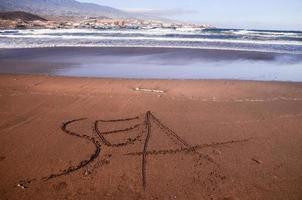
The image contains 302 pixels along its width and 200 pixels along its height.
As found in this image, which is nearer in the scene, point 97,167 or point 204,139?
point 97,167

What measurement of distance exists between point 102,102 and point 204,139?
3.56m

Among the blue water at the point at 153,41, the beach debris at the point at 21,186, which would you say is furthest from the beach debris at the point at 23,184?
the blue water at the point at 153,41

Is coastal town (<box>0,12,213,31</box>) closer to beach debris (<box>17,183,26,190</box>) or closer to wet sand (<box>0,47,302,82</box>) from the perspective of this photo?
wet sand (<box>0,47,302,82</box>)

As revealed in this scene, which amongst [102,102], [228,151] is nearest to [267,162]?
[228,151]

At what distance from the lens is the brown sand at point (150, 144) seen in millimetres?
Result: 4715

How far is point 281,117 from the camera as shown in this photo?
7645 millimetres

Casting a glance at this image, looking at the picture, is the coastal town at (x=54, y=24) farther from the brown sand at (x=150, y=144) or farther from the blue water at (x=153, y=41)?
the brown sand at (x=150, y=144)

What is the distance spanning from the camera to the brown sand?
4715mm

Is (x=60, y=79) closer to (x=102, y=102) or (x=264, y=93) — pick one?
(x=102, y=102)

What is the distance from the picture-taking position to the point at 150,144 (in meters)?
6.10

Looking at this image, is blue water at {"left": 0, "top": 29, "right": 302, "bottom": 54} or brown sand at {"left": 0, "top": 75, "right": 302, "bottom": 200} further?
blue water at {"left": 0, "top": 29, "right": 302, "bottom": 54}

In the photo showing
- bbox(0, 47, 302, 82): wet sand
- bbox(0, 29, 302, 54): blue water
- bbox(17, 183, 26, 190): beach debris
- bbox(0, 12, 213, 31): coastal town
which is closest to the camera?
bbox(17, 183, 26, 190): beach debris

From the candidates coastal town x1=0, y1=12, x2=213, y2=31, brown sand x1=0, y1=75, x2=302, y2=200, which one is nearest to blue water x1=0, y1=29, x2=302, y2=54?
brown sand x1=0, y1=75, x2=302, y2=200

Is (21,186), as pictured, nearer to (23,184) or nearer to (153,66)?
(23,184)
